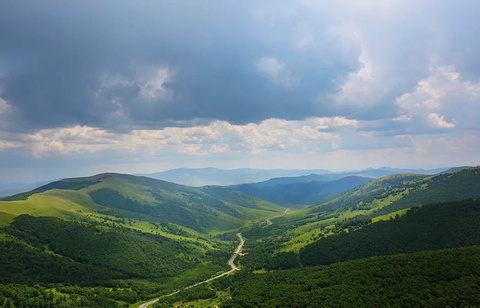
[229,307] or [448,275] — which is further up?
[448,275]

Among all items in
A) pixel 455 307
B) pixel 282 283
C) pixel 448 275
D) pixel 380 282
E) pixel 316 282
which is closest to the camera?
pixel 455 307

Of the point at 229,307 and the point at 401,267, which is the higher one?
the point at 401,267

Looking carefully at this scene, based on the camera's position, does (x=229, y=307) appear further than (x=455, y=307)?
Yes

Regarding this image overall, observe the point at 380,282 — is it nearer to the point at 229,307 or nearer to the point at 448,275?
the point at 448,275

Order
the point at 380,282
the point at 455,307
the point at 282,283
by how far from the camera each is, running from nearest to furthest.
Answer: the point at 455,307 < the point at 380,282 < the point at 282,283

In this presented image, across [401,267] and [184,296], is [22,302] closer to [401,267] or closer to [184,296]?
[184,296]

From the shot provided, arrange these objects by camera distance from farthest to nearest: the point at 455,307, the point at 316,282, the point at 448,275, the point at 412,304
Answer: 1. the point at 316,282
2. the point at 448,275
3. the point at 412,304
4. the point at 455,307

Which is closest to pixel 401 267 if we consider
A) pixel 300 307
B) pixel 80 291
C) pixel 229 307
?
pixel 300 307

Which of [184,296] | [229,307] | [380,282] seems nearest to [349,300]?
[380,282]

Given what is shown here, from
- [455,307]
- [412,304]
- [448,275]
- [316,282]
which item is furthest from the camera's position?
[316,282]
